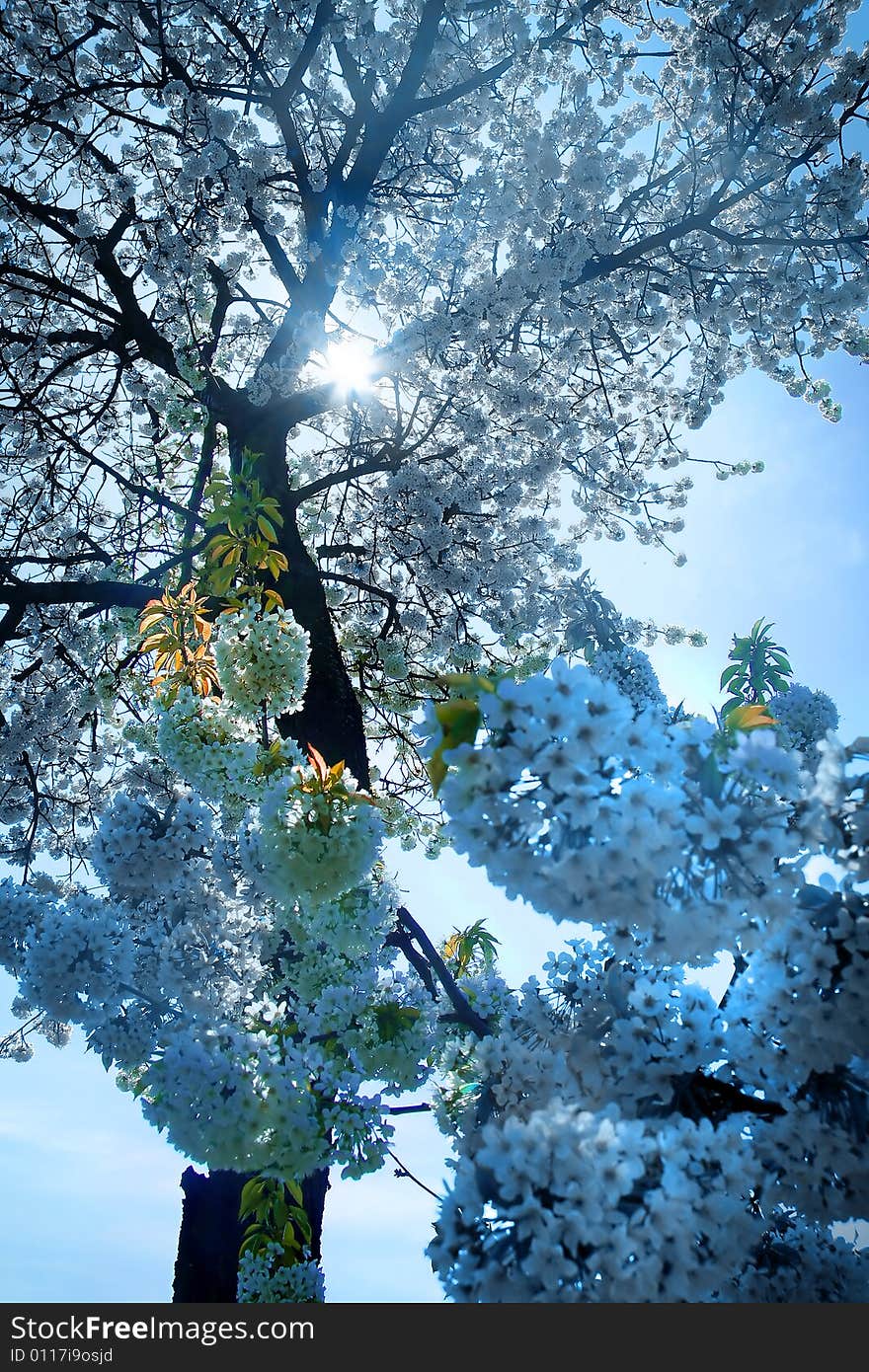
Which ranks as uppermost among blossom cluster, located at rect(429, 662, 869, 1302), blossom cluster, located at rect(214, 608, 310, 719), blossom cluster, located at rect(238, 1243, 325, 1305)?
blossom cluster, located at rect(214, 608, 310, 719)

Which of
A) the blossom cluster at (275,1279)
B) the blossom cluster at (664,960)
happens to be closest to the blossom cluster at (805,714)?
the blossom cluster at (664,960)

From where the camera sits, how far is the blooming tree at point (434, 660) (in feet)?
6.07

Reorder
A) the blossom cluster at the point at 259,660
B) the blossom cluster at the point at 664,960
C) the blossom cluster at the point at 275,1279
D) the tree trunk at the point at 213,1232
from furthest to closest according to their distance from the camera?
1. the tree trunk at the point at 213,1232
2. the blossom cluster at the point at 259,660
3. the blossom cluster at the point at 275,1279
4. the blossom cluster at the point at 664,960

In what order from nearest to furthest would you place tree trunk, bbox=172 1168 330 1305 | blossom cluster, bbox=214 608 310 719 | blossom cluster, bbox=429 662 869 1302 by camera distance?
blossom cluster, bbox=429 662 869 1302
blossom cluster, bbox=214 608 310 719
tree trunk, bbox=172 1168 330 1305

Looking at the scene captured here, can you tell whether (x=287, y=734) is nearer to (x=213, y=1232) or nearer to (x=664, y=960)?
(x=213, y=1232)

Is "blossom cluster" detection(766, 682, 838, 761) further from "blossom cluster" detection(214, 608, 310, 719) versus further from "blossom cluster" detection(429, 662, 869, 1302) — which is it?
"blossom cluster" detection(214, 608, 310, 719)

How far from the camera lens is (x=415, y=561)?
8742mm

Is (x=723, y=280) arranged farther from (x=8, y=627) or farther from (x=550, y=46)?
(x=8, y=627)

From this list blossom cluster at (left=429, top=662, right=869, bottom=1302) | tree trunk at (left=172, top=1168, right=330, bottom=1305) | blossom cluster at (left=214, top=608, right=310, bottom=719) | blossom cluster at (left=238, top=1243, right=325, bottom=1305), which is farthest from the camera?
tree trunk at (left=172, top=1168, right=330, bottom=1305)

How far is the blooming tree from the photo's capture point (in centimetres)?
185

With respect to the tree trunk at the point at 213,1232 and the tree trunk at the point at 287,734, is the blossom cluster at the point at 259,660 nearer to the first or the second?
the tree trunk at the point at 287,734

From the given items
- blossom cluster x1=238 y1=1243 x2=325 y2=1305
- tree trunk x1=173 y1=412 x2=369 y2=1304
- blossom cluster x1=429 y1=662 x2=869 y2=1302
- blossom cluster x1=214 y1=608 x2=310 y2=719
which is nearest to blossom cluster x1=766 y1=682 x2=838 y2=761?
blossom cluster x1=429 y1=662 x2=869 y2=1302

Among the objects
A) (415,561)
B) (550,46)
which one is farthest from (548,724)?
(550,46)

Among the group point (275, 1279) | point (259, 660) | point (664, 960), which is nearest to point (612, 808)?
point (664, 960)
